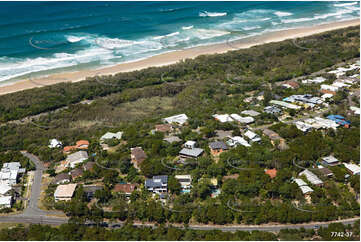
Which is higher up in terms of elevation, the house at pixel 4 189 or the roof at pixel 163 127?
the roof at pixel 163 127

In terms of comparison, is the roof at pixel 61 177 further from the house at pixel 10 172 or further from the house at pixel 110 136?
the house at pixel 110 136

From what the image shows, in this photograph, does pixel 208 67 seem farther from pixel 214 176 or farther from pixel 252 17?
pixel 252 17

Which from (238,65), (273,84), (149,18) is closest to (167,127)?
(273,84)

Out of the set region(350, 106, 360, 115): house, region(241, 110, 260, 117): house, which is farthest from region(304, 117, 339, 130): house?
region(241, 110, 260, 117): house

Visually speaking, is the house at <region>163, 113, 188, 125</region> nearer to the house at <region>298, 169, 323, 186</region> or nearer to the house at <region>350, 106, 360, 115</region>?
the house at <region>298, 169, 323, 186</region>

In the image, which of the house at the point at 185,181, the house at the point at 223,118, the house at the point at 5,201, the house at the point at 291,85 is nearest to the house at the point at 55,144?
the house at the point at 5,201

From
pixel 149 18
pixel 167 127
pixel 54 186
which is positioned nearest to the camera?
pixel 54 186
